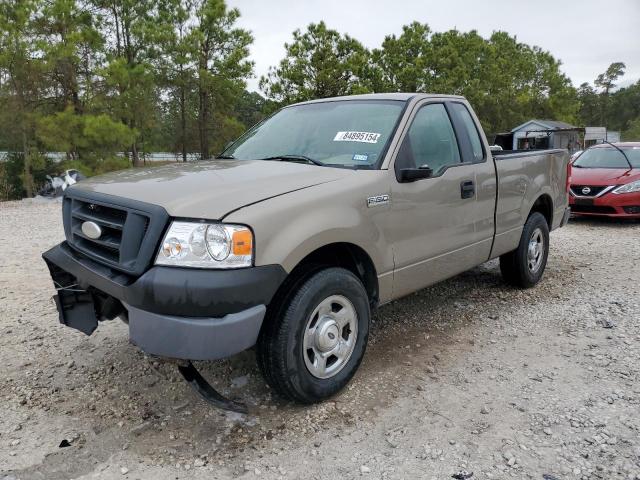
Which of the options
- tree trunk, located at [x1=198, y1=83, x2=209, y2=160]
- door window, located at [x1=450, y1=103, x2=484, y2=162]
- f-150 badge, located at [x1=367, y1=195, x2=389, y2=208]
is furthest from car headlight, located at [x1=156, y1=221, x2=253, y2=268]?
tree trunk, located at [x1=198, y1=83, x2=209, y2=160]

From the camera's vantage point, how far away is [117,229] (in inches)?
110

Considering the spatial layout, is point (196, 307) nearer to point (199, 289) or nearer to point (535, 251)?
point (199, 289)

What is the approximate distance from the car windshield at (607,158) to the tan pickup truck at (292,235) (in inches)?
280

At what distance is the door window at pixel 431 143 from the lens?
3.59 m

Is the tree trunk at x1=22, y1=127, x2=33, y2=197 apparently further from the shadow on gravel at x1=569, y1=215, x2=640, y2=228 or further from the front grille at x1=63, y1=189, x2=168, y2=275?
the shadow on gravel at x1=569, y1=215, x2=640, y2=228

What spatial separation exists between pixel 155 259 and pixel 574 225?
8874 millimetres

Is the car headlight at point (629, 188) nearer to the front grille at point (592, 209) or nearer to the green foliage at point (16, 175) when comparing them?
the front grille at point (592, 209)

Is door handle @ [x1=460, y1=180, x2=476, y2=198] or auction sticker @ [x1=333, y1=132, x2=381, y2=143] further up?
auction sticker @ [x1=333, y1=132, x2=381, y2=143]

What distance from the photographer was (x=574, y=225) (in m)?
9.52

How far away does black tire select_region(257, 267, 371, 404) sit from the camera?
2.78 meters

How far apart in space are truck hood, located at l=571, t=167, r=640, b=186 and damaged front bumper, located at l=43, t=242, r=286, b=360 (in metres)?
8.62

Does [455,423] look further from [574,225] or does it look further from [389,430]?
[574,225]

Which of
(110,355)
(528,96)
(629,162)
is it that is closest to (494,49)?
(528,96)

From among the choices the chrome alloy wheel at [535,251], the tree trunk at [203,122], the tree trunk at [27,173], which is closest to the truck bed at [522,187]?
the chrome alloy wheel at [535,251]
